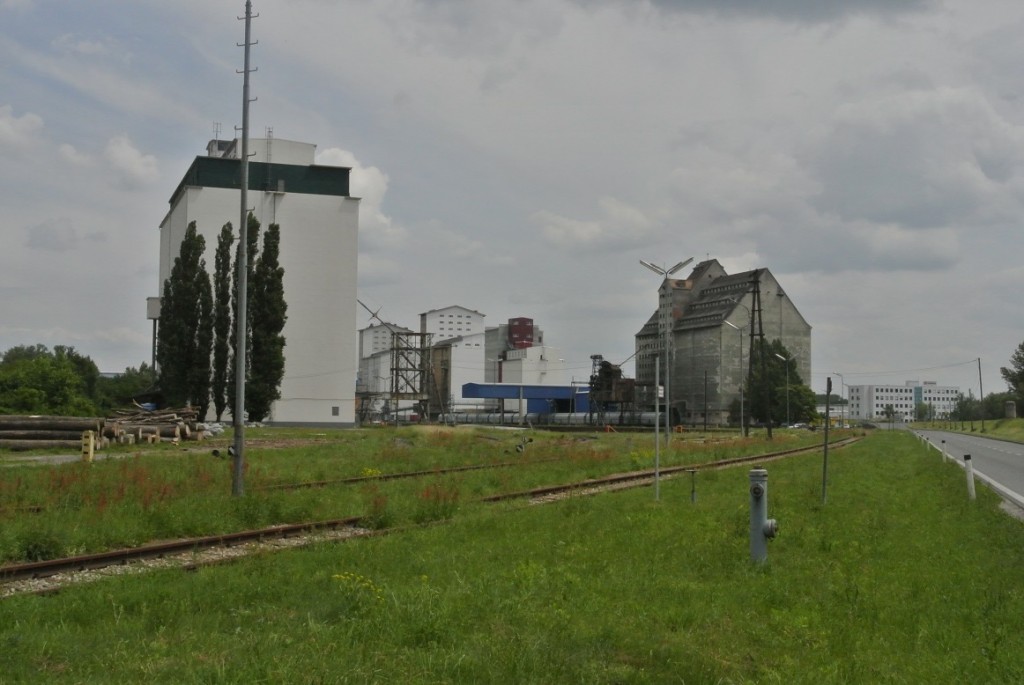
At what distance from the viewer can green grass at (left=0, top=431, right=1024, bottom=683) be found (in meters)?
6.69

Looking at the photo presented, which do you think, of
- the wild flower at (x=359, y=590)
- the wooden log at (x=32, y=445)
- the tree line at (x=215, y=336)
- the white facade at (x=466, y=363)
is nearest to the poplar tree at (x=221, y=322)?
the tree line at (x=215, y=336)

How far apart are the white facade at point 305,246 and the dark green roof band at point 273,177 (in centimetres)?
8

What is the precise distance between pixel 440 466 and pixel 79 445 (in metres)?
13.2

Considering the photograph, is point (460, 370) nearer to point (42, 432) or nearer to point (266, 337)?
point (266, 337)

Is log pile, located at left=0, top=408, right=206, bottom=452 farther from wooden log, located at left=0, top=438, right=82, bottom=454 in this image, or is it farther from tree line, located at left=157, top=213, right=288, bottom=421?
tree line, located at left=157, top=213, right=288, bottom=421

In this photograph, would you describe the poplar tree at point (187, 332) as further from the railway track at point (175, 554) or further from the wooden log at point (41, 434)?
the railway track at point (175, 554)

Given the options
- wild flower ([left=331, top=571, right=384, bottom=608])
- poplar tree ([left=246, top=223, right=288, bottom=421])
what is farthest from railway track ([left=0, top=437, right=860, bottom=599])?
poplar tree ([left=246, top=223, right=288, bottom=421])

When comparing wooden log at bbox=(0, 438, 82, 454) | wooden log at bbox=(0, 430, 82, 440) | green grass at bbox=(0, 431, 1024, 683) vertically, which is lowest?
green grass at bbox=(0, 431, 1024, 683)

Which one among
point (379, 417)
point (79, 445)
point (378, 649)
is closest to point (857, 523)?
point (378, 649)

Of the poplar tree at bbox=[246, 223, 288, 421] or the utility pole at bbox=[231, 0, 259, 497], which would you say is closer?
the utility pole at bbox=[231, 0, 259, 497]

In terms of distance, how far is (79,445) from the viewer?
33.2m

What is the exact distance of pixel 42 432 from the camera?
33.4m

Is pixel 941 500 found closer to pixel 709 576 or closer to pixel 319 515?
pixel 709 576

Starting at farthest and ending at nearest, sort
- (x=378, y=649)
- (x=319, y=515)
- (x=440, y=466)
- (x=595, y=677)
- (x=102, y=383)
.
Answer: (x=102, y=383)
(x=440, y=466)
(x=319, y=515)
(x=378, y=649)
(x=595, y=677)
